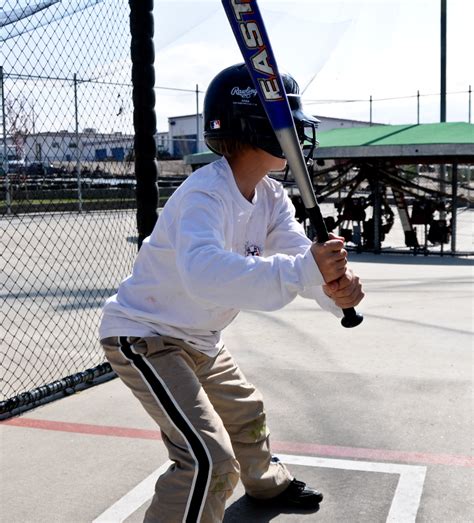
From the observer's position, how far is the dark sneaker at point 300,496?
10.1 ft

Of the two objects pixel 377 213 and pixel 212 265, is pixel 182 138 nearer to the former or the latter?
pixel 377 213

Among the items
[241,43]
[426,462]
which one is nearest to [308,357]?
[426,462]

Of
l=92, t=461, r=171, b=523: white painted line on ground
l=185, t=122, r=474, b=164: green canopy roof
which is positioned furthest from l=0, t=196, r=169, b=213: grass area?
l=92, t=461, r=171, b=523: white painted line on ground

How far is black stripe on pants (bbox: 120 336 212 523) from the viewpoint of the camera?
7.37 feet

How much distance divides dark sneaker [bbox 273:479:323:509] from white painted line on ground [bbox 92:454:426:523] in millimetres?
311

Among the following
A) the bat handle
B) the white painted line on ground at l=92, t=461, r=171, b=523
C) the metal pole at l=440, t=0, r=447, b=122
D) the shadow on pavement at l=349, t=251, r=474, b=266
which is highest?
the metal pole at l=440, t=0, r=447, b=122

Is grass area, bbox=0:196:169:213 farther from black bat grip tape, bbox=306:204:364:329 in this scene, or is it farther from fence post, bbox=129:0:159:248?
black bat grip tape, bbox=306:204:364:329

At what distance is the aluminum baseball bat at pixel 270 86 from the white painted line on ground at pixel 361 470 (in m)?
1.46

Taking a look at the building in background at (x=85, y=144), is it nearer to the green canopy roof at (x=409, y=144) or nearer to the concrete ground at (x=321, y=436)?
the concrete ground at (x=321, y=436)

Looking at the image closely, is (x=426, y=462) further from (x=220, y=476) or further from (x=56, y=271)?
(x=56, y=271)

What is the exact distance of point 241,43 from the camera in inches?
85.9

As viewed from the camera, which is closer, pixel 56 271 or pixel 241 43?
pixel 241 43

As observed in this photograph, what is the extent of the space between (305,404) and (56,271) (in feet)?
22.3

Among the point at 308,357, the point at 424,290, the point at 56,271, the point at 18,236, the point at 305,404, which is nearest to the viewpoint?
the point at 305,404
